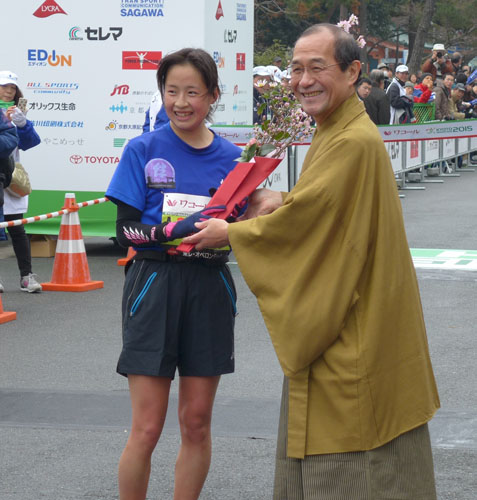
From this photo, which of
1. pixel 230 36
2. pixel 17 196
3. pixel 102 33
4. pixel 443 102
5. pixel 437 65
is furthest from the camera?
pixel 437 65

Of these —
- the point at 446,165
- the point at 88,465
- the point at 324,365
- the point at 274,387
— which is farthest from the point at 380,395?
the point at 446,165

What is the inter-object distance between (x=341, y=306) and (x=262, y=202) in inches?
26.0

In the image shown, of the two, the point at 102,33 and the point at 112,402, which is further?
the point at 102,33

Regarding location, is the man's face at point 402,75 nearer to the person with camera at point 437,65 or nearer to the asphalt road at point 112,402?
the person with camera at point 437,65

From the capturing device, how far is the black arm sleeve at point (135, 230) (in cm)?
366

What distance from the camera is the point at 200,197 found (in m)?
3.76

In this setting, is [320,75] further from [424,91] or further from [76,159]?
[424,91]

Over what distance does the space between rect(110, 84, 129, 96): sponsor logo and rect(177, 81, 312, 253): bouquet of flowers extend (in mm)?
7558

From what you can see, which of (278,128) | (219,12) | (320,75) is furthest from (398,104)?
(320,75)

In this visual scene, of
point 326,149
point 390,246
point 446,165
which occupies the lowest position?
point 446,165

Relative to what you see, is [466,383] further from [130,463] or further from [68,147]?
[68,147]

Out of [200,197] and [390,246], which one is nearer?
[390,246]

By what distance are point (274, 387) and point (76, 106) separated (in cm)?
606

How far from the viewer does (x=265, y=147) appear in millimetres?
3729
